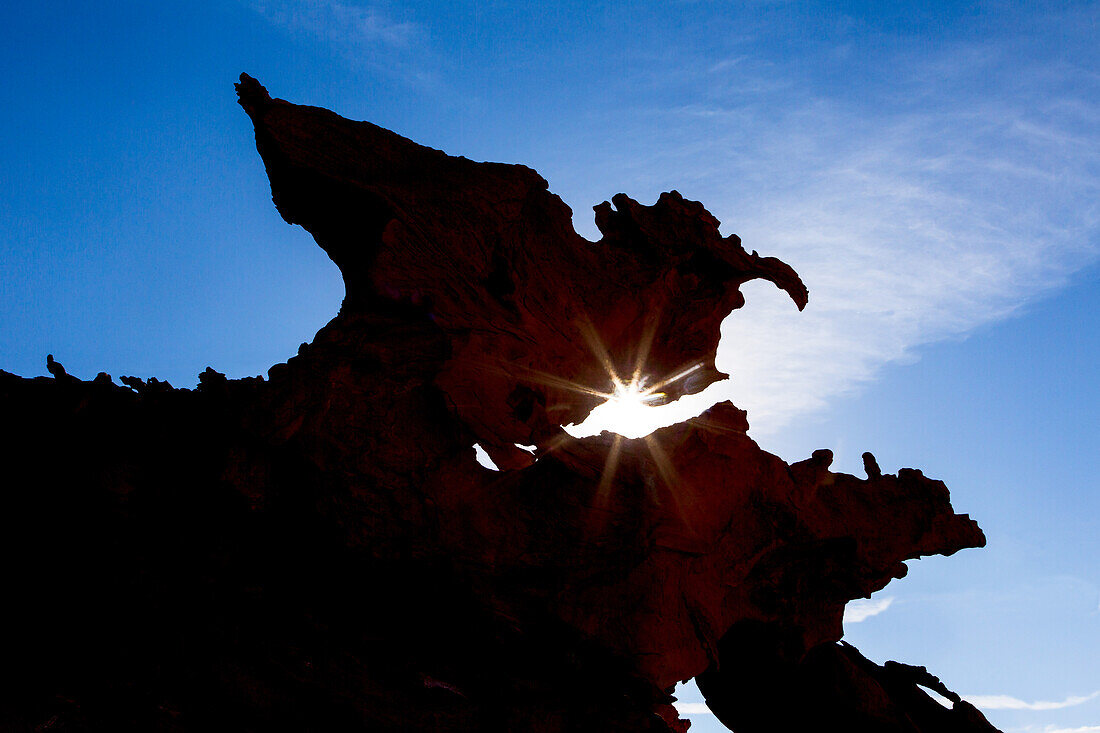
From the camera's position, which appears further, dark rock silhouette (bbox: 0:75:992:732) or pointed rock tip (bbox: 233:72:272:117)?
pointed rock tip (bbox: 233:72:272:117)

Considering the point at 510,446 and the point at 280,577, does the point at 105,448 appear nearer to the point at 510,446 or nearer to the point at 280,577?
the point at 280,577

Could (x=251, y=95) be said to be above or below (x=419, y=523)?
above

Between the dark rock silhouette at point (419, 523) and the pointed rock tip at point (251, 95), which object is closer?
the dark rock silhouette at point (419, 523)

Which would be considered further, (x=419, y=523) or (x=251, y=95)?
(x=251, y=95)

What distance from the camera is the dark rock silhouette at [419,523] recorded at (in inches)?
355

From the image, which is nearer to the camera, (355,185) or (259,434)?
(259,434)

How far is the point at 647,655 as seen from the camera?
1031cm

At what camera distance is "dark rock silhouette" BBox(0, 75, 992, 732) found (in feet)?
29.6

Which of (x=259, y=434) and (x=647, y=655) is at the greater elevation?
(x=259, y=434)

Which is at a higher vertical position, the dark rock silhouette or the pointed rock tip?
the pointed rock tip

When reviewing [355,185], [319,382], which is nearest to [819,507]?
[319,382]

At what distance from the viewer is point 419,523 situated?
34.5 feet

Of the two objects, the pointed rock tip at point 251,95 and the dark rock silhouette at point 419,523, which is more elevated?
the pointed rock tip at point 251,95

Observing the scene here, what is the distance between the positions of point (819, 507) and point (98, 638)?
1136cm
